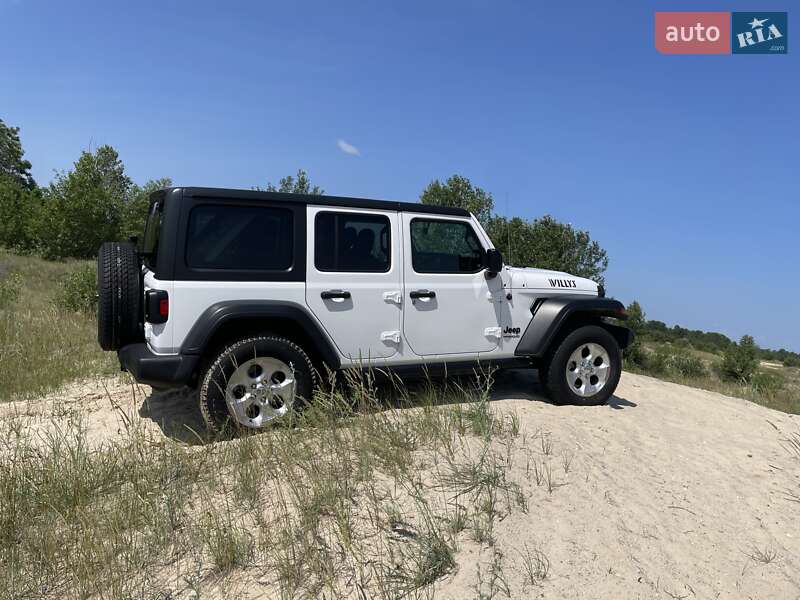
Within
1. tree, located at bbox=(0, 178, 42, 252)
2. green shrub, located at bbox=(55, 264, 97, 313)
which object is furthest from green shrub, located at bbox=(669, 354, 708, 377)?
tree, located at bbox=(0, 178, 42, 252)

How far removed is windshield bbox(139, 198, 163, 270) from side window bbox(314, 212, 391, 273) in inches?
53.0

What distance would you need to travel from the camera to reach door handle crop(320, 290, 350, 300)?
4594 millimetres

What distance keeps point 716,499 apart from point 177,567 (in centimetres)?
355

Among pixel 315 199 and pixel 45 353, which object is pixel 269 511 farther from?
pixel 45 353

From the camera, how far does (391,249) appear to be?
16.3ft

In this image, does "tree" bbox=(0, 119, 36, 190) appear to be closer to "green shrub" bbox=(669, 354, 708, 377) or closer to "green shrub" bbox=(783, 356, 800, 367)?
"green shrub" bbox=(669, 354, 708, 377)

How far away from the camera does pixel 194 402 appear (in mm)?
5469

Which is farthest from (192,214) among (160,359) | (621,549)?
(621,549)

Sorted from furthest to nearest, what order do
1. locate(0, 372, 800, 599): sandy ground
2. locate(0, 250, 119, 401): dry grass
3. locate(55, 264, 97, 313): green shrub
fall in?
locate(55, 264, 97, 313): green shrub
locate(0, 250, 119, 401): dry grass
locate(0, 372, 800, 599): sandy ground

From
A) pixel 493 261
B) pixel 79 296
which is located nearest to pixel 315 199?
pixel 493 261

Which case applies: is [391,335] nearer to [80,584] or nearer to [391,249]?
[391,249]

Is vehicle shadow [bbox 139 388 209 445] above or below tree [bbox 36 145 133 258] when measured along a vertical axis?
below

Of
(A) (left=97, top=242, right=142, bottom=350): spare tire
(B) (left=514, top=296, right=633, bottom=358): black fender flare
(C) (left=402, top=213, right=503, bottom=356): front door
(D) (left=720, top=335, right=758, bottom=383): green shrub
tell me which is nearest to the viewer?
(A) (left=97, top=242, right=142, bottom=350): spare tire

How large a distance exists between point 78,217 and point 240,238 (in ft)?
97.2
